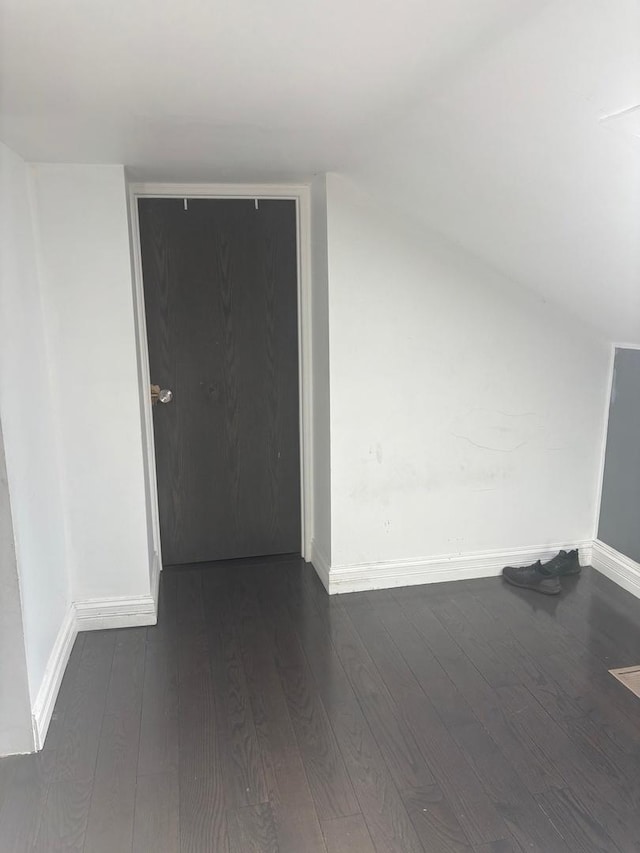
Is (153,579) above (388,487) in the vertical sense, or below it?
below

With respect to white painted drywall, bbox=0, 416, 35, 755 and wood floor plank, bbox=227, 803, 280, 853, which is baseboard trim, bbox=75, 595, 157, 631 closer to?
white painted drywall, bbox=0, 416, 35, 755

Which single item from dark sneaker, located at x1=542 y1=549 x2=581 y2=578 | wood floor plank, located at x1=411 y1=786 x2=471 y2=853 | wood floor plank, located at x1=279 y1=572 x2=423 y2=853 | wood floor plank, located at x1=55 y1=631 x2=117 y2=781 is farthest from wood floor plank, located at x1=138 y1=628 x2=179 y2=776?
dark sneaker, located at x1=542 y1=549 x2=581 y2=578

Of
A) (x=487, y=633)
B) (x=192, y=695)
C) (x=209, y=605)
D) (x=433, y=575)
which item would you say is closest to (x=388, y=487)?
(x=433, y=575)

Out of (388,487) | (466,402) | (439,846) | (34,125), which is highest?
(34,125)

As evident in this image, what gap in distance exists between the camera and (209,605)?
2920 mm

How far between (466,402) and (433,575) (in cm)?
85

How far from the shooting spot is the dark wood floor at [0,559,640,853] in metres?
1.71

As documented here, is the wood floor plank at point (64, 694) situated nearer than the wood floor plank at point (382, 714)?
No

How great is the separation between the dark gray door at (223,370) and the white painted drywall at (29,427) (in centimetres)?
70

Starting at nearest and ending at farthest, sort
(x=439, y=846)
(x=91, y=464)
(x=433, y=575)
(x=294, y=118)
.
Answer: (x=439, y=846) < (x=294, y=118) < (x=91, y=464) < (x=433, y=575)

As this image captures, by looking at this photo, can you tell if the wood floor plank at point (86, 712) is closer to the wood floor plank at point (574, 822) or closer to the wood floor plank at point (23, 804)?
the wood floor plank at point (23, 804)

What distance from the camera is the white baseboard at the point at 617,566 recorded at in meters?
2.96

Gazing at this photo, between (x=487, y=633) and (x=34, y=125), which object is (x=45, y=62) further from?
(x=487, y=633)

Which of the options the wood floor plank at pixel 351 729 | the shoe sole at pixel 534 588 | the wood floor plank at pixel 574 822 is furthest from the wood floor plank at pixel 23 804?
the shoe sole at pixel 534 588
